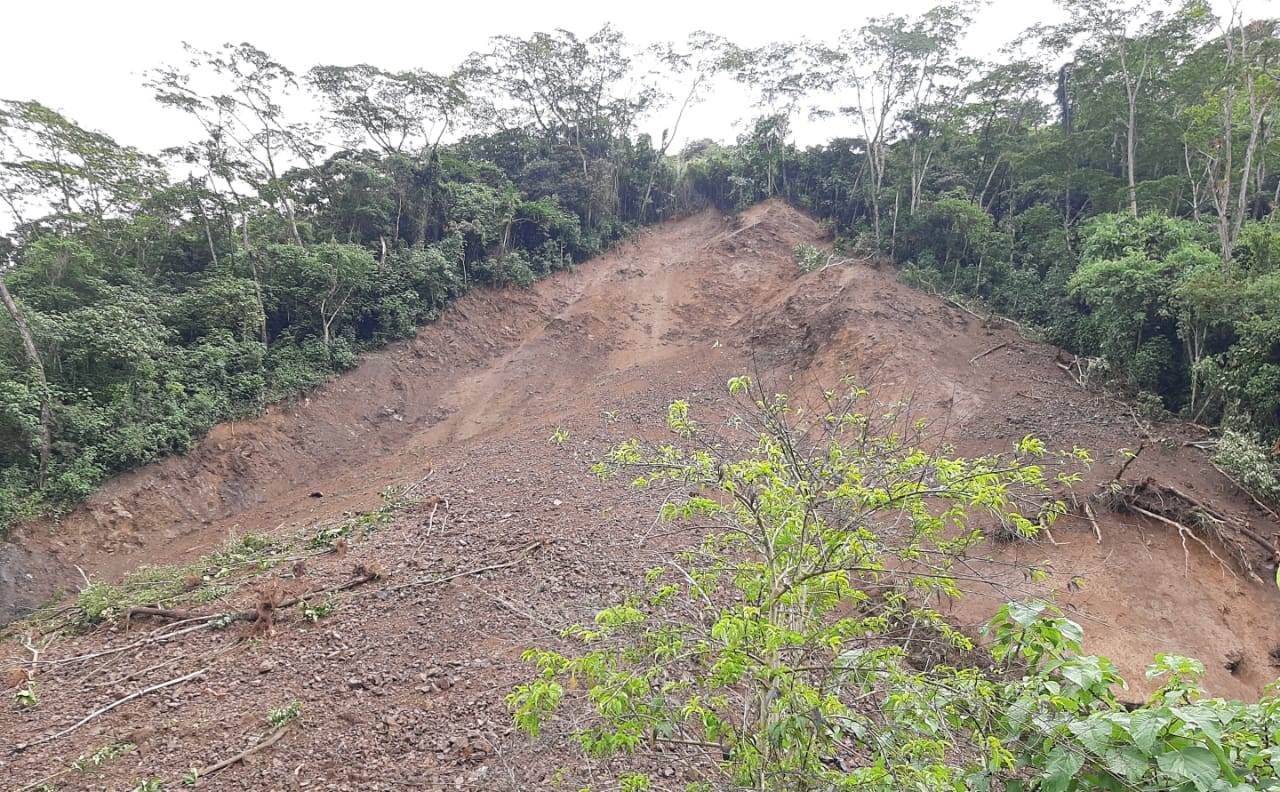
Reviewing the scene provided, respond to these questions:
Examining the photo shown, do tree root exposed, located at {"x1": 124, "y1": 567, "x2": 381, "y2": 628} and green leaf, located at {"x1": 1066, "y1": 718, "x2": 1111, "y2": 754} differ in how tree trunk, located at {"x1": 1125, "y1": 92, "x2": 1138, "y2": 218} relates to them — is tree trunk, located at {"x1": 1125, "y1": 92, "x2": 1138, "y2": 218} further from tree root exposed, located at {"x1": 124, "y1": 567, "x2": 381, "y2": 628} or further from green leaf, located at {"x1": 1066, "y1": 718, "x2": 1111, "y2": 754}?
tree root exposed, located at {"x1": 124, "y1": 567, "x2": 381, "y2": 628}

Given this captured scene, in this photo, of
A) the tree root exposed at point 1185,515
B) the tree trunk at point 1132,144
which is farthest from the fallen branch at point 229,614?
the tree trunk at point 1132,144

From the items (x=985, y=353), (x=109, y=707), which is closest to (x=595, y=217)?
(x=985, y=353)

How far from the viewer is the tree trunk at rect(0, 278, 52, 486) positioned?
9.05m

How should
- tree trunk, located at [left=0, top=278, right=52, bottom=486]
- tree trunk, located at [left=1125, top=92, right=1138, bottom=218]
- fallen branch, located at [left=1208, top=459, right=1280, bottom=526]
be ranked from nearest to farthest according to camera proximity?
fallen branch, located at [left=1208, top=459, right=1280, bottom=526] → tree trunk, located at [left=0, top=278, right=52, bottom=486] → tree trunk, located at [left=1125, top=92, right=1138, bottom=218]

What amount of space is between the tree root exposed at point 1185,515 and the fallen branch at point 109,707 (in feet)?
34.8

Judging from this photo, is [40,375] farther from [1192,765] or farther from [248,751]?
[1192,765]

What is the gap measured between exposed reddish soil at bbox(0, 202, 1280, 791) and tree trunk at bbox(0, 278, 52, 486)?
957mm

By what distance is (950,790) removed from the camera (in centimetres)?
167

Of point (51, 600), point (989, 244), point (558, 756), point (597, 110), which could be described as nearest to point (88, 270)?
point (51, 600)

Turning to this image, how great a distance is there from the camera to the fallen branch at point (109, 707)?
184 inches

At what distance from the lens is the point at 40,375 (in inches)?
359

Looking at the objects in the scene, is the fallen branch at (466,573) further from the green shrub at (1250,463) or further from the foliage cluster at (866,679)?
the green shrub at (1250,463)

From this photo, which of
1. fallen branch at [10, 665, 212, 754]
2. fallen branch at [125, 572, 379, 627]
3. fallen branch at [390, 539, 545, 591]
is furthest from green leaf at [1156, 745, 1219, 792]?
fallen branch at [125, 572, 379, 627]

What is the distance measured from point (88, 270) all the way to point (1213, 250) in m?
22.2
